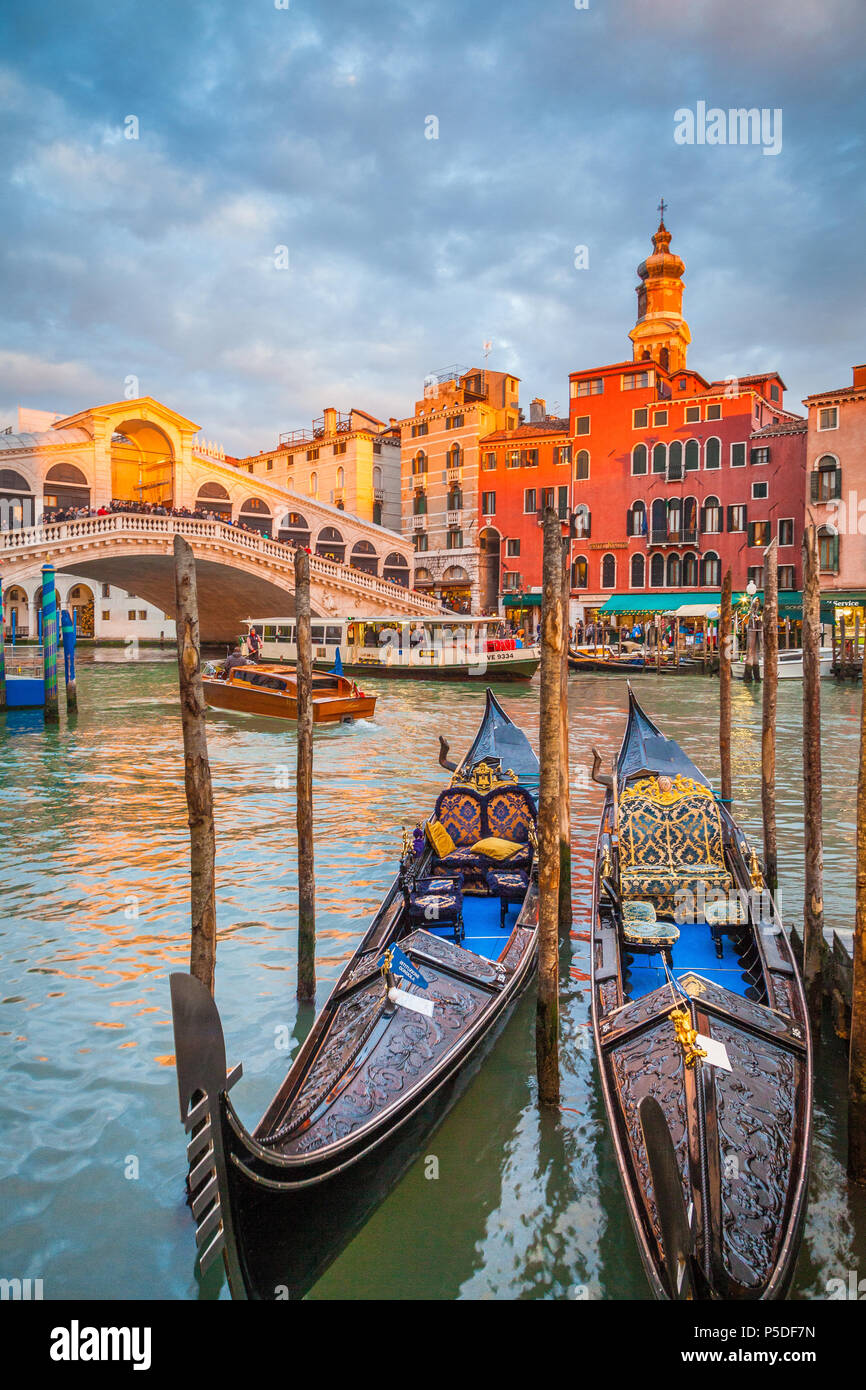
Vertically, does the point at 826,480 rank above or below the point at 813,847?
above

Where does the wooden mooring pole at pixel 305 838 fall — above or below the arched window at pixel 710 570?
below

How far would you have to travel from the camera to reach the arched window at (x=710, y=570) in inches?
1057

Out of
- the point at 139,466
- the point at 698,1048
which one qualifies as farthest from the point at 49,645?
the point at 139,466

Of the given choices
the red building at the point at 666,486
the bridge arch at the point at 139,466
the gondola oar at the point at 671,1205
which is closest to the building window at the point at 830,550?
the red building at the point at 666,486

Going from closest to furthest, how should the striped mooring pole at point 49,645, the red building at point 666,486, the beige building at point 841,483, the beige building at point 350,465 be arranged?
1. the striped mooring pole at point 49,645
2. the beige building at point 841,483
3. the red building at point 666,486
4. the beige building at point 350,465

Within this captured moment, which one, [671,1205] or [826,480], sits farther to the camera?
[826,480]

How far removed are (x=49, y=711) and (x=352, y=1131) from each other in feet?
42.6

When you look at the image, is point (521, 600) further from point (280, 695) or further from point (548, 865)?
point (548, 865)

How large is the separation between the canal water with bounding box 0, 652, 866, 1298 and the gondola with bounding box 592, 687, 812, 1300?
408 mm

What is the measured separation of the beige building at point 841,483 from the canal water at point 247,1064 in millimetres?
15936

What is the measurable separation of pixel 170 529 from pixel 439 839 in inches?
789

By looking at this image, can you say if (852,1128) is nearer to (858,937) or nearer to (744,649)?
(858,937)

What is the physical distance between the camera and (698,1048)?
2867mm

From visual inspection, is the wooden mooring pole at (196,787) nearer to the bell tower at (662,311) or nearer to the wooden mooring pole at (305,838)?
the wooden mooring pole at (305,838)
